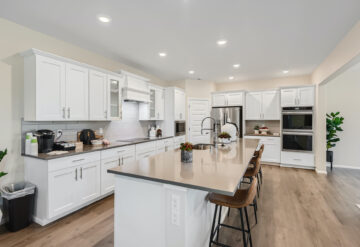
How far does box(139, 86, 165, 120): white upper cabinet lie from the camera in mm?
4590

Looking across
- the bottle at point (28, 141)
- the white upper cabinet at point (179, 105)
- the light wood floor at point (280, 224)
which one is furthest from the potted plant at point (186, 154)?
the white upper cabinet at point (179, 105)

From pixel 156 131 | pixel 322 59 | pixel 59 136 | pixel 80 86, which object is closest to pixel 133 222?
pixel 59 136

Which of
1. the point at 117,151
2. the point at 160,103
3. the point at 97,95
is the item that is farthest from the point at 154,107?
the point at 117,151

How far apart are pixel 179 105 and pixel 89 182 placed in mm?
3293

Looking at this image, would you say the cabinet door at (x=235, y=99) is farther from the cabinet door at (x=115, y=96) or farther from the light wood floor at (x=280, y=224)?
the cabinet door at (x=115, y=96)

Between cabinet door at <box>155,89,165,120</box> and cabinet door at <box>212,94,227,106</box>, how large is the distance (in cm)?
193

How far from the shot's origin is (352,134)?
4938 millimetres

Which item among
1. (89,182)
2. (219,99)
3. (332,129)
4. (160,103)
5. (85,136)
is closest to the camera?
(89,182)

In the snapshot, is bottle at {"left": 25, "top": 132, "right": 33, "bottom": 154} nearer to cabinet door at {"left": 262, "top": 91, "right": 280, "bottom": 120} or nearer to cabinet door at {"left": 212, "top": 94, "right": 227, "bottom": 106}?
cabinet door at {"left": 212, "top": 94, "right": 227, "bottom": 106}

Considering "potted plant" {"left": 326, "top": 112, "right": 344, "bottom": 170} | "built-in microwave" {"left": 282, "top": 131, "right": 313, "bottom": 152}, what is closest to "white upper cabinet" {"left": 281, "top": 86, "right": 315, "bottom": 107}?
"potted plant" {"left": 326, "top": 112, "right": 344, "bottom": 170}

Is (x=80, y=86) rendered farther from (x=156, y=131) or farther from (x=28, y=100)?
(x=156, y=131)

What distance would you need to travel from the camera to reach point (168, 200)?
56.5 inches

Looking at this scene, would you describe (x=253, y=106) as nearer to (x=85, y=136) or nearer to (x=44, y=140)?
(x=85, y=136)

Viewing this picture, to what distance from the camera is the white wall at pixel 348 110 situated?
489cm
